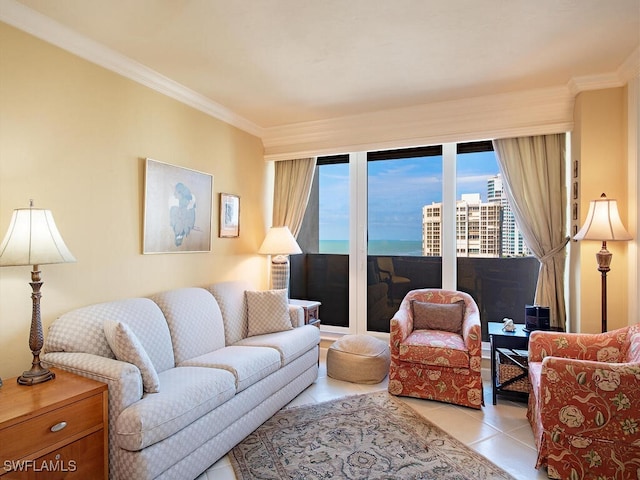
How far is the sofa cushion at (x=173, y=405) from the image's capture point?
1.82 m

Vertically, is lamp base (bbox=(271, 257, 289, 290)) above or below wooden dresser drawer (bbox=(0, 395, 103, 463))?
above

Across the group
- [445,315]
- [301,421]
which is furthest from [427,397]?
[301,421]

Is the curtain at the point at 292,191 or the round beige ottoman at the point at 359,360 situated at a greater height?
the curtain at the point at 292,191

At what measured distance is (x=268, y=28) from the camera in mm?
2383

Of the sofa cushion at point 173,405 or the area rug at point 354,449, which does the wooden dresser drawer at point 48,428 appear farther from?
the area rug at point 354,449

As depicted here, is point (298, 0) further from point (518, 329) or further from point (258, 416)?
point (518, 329)

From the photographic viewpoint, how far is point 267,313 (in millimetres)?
3520

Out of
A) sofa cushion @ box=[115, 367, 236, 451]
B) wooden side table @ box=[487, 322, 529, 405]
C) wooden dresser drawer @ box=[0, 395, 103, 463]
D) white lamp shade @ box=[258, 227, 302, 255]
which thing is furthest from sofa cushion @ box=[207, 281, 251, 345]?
wooden side table @ box=[487, 322, 529, 405]

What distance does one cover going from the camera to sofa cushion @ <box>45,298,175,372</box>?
2207 mm

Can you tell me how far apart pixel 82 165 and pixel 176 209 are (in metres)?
0.85

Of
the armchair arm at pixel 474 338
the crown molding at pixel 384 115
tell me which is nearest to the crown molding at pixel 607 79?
the crown molding at pixel 384 115

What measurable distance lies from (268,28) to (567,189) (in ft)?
10.0

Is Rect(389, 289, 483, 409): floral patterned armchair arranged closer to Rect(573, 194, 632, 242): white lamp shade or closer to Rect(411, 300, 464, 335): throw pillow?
Rect(411, 300, 464, 335): throw pillow

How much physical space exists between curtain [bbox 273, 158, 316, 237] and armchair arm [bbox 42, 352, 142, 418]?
281 cm
